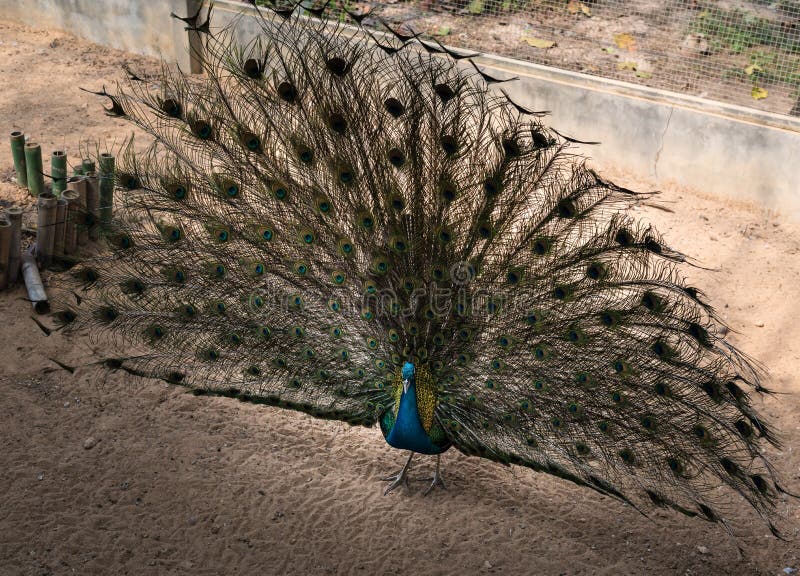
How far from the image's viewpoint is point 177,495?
4.94 m

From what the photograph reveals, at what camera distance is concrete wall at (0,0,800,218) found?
319 inches

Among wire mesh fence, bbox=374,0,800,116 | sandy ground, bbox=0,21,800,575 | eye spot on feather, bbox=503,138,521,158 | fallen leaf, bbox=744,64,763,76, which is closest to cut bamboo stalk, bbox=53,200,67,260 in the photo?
sandy ground, bbox=0,21,800,575

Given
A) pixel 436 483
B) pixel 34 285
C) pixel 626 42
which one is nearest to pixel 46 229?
pixel 34 285

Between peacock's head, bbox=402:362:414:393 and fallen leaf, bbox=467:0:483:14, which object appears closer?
peacock's head, bbox=402:362:414:393

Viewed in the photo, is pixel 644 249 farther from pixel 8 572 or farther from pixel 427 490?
pixel 8 572

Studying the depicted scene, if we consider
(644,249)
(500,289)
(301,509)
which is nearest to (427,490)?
(301,509)

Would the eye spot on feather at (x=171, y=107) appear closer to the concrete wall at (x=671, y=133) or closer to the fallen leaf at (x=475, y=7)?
the concrete wall at (x=671, y=133)

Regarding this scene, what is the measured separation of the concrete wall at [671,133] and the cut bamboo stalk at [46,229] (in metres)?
2.44

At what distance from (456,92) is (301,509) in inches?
102

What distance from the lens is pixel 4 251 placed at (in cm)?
623

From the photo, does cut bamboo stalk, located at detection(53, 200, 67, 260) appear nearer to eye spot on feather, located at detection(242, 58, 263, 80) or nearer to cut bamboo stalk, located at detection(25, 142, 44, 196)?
cut bamboo stalk, located at detection(25, 142, 44, 196)

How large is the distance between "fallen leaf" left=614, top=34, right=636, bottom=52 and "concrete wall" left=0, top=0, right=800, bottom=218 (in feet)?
2.56

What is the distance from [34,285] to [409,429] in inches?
130

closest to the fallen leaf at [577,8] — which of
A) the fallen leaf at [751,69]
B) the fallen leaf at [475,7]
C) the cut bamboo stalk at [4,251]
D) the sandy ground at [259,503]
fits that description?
the fallen leaf at [475,7]
